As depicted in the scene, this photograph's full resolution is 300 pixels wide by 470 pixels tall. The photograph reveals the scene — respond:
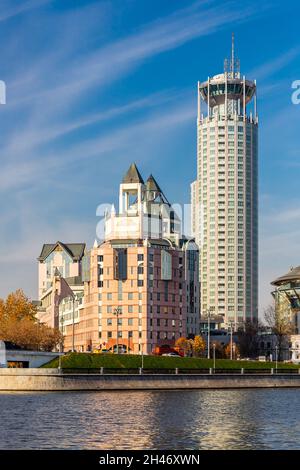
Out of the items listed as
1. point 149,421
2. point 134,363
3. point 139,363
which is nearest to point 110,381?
point 134,363

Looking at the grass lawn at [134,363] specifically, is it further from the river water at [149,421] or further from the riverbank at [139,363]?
the river water at [149,421]

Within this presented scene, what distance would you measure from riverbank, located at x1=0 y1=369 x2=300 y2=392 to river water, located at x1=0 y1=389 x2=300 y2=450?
436 inches

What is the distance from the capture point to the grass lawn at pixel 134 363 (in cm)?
15438

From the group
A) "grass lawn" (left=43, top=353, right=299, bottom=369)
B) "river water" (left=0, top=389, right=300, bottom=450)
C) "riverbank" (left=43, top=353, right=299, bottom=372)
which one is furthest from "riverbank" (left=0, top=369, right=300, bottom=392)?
"river water" (left=0, top=389, right=300, bottom=450)

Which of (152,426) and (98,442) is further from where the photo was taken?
(152,426)

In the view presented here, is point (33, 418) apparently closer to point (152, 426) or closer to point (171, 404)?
point (152, 426)

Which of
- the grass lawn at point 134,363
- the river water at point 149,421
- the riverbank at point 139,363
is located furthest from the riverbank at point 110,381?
the river water at point 149,421

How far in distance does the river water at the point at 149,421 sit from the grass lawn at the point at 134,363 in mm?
25995

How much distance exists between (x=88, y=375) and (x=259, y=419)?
5407cm

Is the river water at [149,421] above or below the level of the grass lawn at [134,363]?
below
